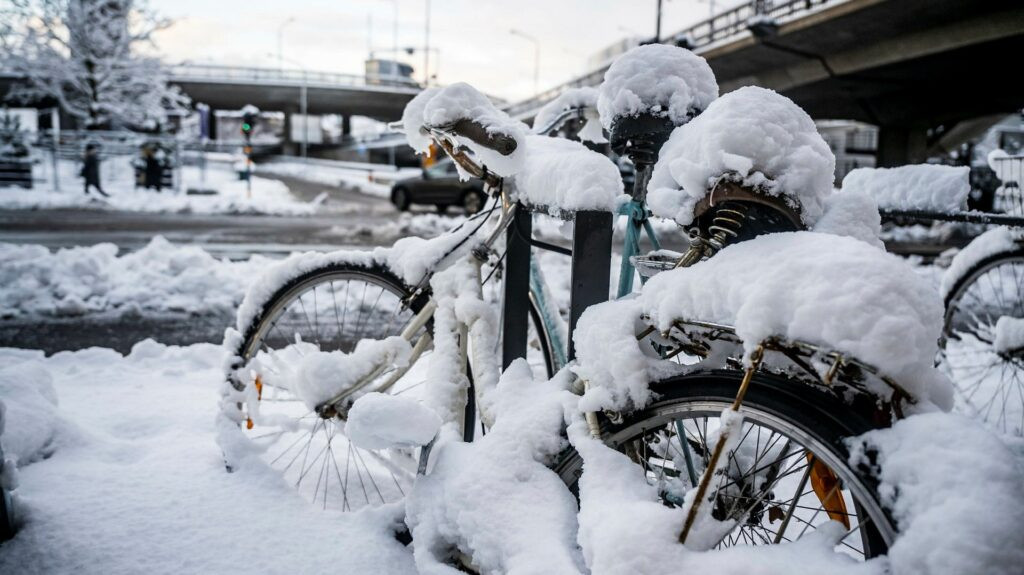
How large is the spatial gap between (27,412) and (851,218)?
2.96 meters

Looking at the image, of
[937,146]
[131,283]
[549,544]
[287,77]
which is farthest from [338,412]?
[287,77]

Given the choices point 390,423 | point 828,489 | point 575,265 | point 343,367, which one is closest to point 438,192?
point 343,367

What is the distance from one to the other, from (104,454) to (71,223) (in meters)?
12.4

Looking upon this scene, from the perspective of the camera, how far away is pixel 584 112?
2586 mm

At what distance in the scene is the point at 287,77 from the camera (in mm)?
55844

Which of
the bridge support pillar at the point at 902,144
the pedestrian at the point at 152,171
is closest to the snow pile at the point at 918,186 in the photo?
the pedestrian at the point at 152,171

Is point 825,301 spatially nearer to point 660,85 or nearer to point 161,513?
point 660,85

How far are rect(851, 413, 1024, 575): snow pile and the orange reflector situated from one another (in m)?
0.29

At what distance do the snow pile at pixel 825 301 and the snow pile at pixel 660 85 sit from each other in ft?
1.95

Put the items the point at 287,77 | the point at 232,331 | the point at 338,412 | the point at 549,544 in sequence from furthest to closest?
the point at 287,77, the point at 232,331, the point at 338,412, the point at 549,544

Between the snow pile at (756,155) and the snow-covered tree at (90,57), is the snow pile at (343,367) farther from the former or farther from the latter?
the snow-covered tree at (90,57)

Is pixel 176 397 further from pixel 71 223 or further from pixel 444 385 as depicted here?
pixel 71 223

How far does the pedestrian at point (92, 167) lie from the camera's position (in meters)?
18.7

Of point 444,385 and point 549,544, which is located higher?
point 444,385
